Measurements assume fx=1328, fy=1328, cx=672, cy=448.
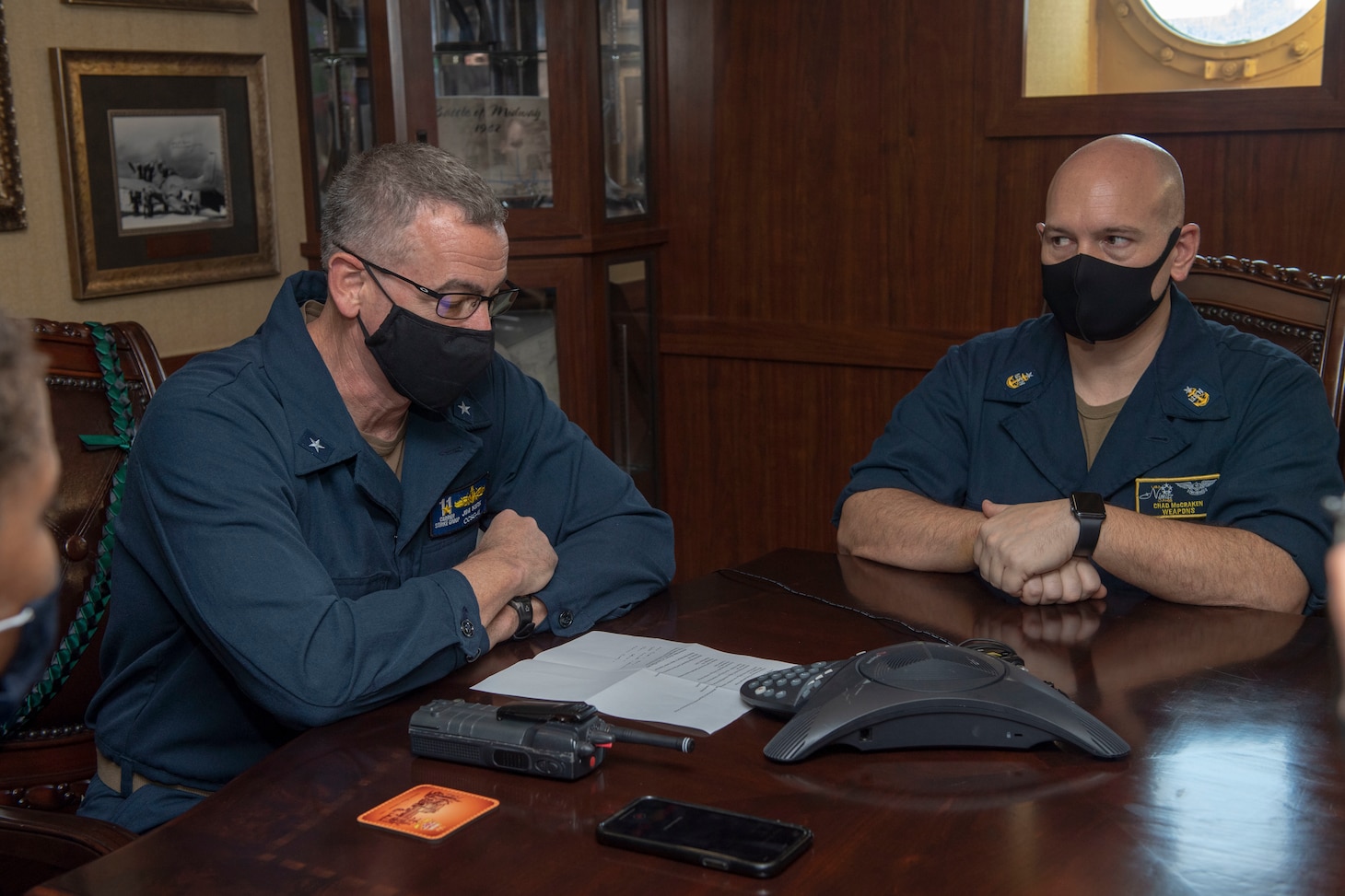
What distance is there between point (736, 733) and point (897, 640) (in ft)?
1.24

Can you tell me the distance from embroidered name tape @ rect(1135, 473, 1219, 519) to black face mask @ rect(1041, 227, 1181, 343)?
0.84ft

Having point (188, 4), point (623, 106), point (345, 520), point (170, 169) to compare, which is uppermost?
point (188, 4)

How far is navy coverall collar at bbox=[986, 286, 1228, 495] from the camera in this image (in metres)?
2.15

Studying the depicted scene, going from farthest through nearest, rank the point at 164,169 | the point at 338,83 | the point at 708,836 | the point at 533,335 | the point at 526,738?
the point at 533,335 < the point at 338,83 < the point at 164,169 < the point at 526,738 < the point at 708,836

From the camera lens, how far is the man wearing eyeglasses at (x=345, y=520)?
60.0 inches

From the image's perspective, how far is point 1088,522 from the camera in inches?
74.4

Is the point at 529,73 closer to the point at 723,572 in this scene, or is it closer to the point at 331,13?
the point at 331,13

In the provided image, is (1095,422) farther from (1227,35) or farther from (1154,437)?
(1227,35)

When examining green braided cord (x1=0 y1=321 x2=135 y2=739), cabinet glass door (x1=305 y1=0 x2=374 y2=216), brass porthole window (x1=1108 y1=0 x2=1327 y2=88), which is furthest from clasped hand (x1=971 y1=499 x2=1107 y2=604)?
cabinet glass door (x1=305 y1=0 x2=374 y2=216)

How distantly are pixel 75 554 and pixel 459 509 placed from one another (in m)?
0.54

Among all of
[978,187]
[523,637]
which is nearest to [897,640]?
[523,637]

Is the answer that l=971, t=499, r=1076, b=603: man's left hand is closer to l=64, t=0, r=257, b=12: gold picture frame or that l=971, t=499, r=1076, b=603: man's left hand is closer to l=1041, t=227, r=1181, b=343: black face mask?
l=1041, t=227, r=1181, b=343: black face mask

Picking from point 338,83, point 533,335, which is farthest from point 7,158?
point 533,335

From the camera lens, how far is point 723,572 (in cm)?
200
